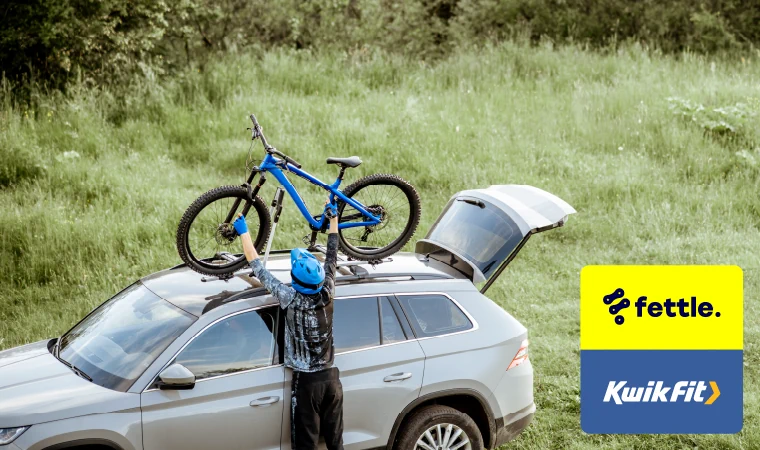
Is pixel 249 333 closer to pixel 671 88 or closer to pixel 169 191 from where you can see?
pixel 169 191

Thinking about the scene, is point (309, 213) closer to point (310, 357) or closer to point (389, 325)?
point (389, 325)

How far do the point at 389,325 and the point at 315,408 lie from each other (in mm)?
915

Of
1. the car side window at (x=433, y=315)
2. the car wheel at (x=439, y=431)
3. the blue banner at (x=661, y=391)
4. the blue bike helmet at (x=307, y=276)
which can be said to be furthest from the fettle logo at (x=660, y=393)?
the blue bike helmet at (x=307, y=276)

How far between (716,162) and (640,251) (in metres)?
3.38

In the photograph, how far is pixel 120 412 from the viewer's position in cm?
549

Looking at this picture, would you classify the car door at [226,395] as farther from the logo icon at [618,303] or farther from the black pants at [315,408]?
the logo icon at [618,303]

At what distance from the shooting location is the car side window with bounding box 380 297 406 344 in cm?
642

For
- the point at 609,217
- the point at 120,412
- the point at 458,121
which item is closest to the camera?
the point at 120,412

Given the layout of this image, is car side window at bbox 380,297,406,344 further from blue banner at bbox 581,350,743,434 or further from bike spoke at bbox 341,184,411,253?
blue banner at bbox 581,350,743,434

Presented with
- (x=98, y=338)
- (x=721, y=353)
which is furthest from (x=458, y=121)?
(x=98, y=338)

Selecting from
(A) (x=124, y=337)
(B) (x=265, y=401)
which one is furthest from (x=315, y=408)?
(A) (x=124, y=337)

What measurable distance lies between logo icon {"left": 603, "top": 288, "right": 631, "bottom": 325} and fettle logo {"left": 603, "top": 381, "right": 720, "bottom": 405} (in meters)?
1.13

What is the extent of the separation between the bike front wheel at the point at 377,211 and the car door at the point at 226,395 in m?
1.71

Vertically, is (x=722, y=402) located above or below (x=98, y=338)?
below
